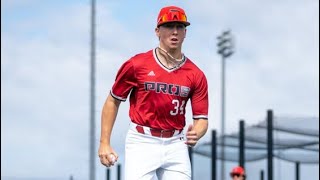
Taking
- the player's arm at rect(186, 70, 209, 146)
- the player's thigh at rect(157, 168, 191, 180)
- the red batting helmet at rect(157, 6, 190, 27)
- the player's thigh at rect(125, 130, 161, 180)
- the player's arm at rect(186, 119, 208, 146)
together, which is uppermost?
the red batting helmet at rect(157, 6, 190, 27)

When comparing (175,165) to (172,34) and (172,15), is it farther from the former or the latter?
(172,15)

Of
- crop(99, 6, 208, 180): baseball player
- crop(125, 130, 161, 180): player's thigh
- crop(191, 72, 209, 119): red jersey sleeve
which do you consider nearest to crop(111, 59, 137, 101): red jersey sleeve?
crop(99, 6, 208, 180): baseball player

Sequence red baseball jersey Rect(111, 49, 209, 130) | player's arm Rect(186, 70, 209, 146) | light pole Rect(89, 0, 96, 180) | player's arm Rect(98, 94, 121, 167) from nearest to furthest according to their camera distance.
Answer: player's arm Rect(98, 94, 121, 167), red baseball jersey Rect(111, 49, 209, 130), player's arm Rect(186, 70, 209, 146), light pole Rect(89, 0, 96, 180)

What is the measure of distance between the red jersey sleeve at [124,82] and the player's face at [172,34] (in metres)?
0.36

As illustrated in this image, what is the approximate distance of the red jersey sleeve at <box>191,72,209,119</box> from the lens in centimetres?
866

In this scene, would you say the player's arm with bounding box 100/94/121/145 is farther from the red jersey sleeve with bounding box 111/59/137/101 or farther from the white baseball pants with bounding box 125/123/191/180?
the white baseball pants with bounding box 125/123/191/180

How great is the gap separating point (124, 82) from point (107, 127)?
1.37 ft

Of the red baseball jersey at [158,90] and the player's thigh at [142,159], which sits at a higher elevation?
the red baseball jersey at [158,90]

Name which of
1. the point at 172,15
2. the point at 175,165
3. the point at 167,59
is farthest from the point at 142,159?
the point at 172,15

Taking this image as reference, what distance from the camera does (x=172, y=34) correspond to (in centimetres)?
846

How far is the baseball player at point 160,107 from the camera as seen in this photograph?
8453 mm

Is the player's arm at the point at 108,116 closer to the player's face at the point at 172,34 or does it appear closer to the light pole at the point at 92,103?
the player's face at the point at 172,34

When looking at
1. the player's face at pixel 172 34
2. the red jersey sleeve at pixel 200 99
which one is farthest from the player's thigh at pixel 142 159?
the player's face at pixel 172 34

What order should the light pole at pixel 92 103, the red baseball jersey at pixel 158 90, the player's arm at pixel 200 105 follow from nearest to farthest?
the red baseball jersey at pixel 158 90 → the player's arm at pixel 200 105 → the light pole at pixel 92 103
